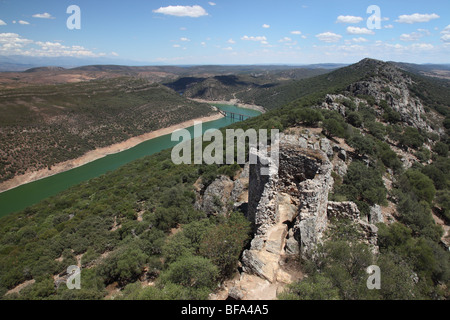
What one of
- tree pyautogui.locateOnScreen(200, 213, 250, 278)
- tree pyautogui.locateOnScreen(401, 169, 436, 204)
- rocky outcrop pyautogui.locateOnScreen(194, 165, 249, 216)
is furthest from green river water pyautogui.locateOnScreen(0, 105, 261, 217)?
tree pyautogui.locateOnScreen(401, 169, 436, 204)

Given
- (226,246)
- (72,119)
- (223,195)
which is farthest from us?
(72,119)

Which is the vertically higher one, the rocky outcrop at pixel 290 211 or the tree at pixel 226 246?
the rocky outcrop at pixel 290 211

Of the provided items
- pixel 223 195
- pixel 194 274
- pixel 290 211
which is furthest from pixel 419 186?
pixel 194 274

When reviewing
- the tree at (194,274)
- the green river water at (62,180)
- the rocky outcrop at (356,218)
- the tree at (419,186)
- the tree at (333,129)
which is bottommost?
the green river water at (62,180)

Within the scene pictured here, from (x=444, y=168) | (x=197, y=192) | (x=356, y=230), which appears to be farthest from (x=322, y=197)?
(x=444, y=168)

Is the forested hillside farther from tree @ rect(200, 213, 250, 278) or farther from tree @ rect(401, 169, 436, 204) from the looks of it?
tree @ rect(401, 169, 436, 204)

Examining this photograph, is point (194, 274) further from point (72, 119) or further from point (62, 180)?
point (72, 119)

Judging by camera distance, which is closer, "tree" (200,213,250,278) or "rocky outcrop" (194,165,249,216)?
"tree" (200,213,250,278)

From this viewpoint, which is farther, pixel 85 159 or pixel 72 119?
pixel 72 119

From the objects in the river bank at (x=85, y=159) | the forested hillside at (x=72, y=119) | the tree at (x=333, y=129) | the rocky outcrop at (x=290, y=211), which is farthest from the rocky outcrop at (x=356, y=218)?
the forested hillside at (x=72, y=119)

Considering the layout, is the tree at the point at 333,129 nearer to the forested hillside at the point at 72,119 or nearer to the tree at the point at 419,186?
the tree at the point at 419,186
